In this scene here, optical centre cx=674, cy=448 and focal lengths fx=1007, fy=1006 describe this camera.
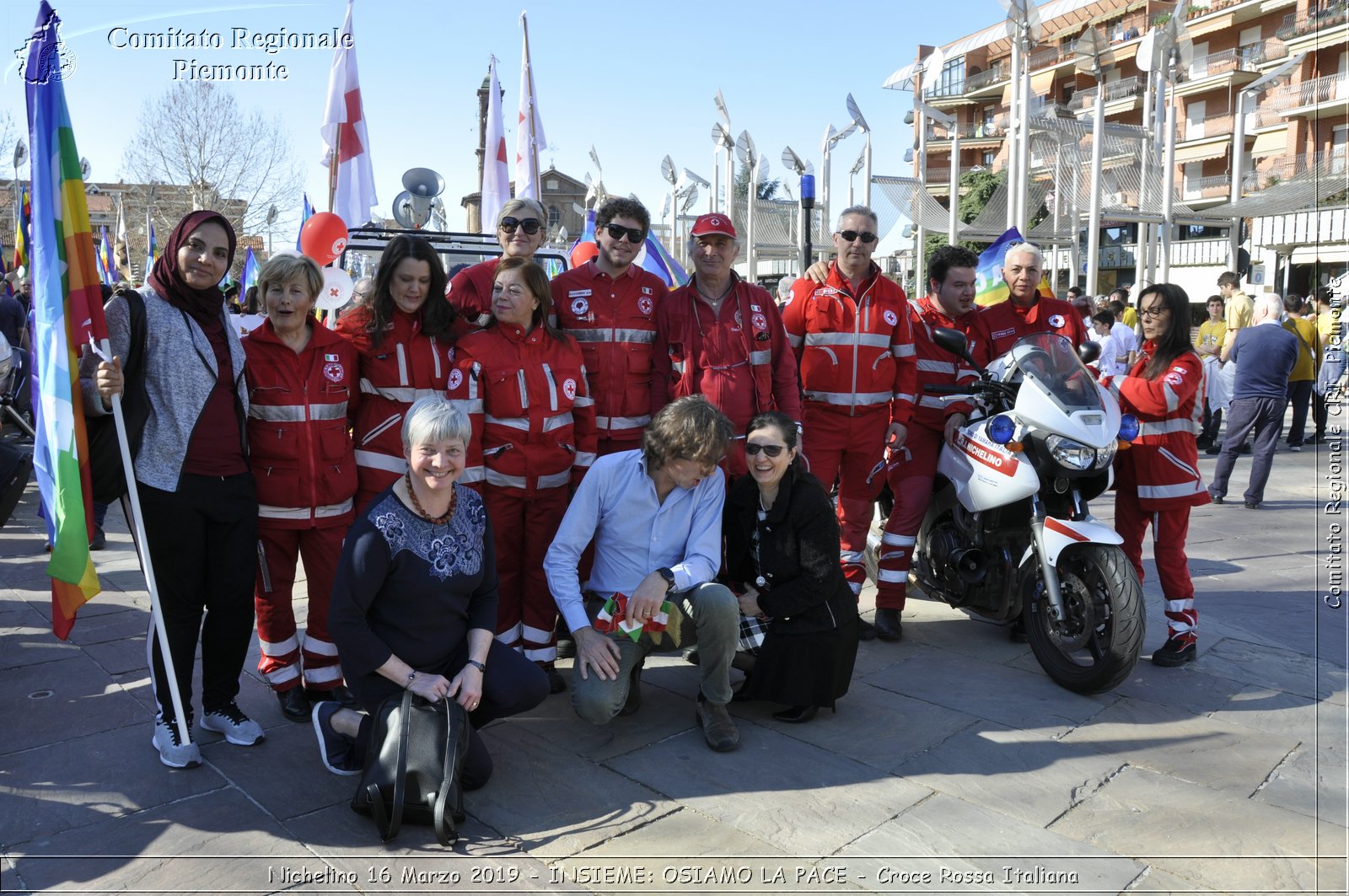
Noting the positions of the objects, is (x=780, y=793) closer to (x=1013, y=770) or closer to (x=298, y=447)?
(x=1013, y=770)

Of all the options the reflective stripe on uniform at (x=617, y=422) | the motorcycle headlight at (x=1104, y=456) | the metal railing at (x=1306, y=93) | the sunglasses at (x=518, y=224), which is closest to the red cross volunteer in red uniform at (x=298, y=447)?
the reflective stripe on uniform at (x=617, y=422)

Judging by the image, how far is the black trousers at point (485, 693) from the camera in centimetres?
322

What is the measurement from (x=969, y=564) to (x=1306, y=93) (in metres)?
38.8

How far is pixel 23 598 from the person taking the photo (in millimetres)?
5668

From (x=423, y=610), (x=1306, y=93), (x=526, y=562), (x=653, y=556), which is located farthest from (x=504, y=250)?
(x=1306, y=93)

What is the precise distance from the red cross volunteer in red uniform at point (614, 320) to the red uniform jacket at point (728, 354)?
0.08 m

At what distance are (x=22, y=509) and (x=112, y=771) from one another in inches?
244

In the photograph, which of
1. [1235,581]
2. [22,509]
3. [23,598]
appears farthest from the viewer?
[22,509]

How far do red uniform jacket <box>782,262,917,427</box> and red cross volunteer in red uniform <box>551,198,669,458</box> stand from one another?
82 cm

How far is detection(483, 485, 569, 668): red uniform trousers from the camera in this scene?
4.11m

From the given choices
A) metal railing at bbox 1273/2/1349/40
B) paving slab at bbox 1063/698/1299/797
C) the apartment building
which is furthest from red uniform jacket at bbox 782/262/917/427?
metal railing at bbox 1273/2/1349/40

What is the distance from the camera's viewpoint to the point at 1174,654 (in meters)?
4.48

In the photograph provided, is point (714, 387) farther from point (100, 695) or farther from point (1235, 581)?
point (1235, 581)

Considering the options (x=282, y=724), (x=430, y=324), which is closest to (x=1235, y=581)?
(x=430, y=324)
